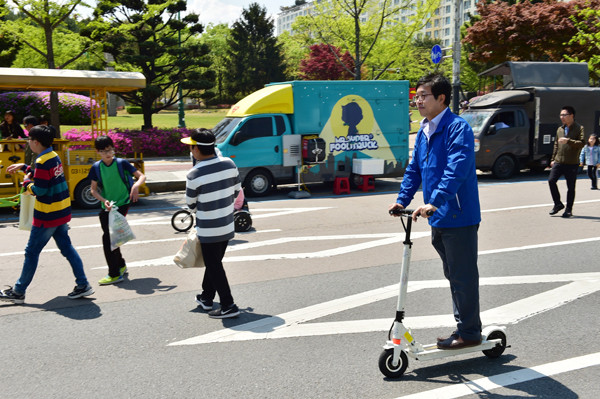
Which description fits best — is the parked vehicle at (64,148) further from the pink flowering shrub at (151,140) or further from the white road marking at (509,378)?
the pink flowering shrub at (151,140)

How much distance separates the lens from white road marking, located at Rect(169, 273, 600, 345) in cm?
495

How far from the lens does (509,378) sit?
4035 mm

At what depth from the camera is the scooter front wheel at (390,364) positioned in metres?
3.98

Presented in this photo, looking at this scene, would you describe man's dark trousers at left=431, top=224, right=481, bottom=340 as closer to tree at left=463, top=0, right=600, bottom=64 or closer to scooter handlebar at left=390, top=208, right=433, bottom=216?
scooter handlebar at left=390, top=208, right=433, bottom=216

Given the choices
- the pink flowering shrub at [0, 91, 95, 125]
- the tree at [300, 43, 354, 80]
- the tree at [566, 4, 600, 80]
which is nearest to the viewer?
the tree at [566, 4, 600, 80]

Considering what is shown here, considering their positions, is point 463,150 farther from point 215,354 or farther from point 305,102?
point 305,102

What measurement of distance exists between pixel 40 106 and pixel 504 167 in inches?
889

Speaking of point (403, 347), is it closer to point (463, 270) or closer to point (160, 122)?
point (463, 270)

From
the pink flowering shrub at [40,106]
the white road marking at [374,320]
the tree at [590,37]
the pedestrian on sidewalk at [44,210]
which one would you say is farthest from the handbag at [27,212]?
the pink flowering shrub at [40,106]

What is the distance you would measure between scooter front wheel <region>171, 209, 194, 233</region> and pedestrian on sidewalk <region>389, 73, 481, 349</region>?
19.8 feet

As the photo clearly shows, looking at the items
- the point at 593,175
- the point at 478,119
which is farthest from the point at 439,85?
the point at 478,119

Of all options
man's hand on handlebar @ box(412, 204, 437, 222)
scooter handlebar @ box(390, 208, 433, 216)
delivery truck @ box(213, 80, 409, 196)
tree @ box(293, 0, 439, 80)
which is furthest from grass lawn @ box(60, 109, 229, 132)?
man's hand on handlebar @ box(412, 204, 437, 222)

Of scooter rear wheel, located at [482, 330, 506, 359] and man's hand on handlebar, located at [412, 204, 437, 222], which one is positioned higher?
man's hand on handlebar, located at [412, 204, 437, 222]

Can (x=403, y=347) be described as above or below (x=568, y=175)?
below
